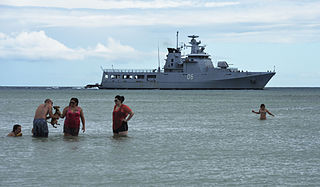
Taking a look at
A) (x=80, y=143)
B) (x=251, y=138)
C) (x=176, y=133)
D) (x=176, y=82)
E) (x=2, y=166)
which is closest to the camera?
(x=2, y=166)

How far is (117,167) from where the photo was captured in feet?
40.2

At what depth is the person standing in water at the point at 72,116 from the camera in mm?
15789

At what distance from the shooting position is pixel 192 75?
104m

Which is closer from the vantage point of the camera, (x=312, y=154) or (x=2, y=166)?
(x=2, y=166)

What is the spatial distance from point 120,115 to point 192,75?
88.1m

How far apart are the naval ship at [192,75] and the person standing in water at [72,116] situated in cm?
8562

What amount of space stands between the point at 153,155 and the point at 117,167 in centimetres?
213

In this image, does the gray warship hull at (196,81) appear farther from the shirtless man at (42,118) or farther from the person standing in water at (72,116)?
the shirtless man at (42,118)

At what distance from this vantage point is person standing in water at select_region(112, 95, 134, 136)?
633 inches

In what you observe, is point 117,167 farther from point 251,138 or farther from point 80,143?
point 251,138

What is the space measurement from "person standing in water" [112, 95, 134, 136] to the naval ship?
85.2 meters

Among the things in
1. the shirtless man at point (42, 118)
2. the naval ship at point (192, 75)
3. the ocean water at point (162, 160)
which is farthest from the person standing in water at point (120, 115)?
the naval ship at point (192, 75)

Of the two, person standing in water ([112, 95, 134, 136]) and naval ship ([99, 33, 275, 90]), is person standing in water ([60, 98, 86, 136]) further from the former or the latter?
naval ship ([99, 33, 275, 90])

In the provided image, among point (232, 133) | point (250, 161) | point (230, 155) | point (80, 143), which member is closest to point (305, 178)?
point (250, 161)
